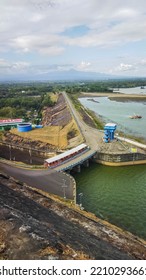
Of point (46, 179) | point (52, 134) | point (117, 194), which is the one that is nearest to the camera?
point (117, 194)

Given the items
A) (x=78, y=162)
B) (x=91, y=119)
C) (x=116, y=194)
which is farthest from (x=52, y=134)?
(x=116, y=194)

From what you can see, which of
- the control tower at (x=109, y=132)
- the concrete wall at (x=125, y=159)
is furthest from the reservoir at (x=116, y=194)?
the control tower at (x=109, y=132)

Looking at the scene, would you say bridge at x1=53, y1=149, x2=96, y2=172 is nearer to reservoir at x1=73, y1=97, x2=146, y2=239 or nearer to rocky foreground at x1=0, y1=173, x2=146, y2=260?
reservoir at x1=73, y1=97, x2=146, y2=239

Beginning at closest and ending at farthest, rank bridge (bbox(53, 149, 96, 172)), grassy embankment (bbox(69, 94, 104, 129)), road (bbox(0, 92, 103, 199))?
road (bbox(0, 92, 103, 199)) → bridge (bbox(53, 149, 96, 172)) → grassy embankment (bbox(69, 94, 104, 129))

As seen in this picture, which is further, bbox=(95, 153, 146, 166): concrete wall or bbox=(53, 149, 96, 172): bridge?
bbox=(95, 153, 146, 166): concrete wall

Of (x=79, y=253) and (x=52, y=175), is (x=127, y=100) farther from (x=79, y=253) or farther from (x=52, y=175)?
(x=79, y=253)

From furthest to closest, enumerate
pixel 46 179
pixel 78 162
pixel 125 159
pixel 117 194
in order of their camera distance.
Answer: pixel 125 159, pixel 78 162, pixel 46 179, pixel 117 194

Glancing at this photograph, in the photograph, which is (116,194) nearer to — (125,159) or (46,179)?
(46,179)

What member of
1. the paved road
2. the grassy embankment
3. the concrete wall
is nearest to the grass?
the grassy embankment
